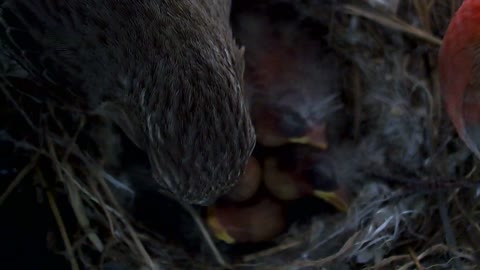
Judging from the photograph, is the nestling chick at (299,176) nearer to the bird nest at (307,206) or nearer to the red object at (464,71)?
the bird nest at (307,206)

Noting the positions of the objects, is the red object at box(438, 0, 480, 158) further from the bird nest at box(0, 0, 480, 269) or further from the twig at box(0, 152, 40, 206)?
the twig at box(0, 152, 40, 206)

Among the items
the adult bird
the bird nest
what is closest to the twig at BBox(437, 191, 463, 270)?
the bird nest

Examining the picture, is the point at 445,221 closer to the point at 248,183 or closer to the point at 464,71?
the point at 464,71

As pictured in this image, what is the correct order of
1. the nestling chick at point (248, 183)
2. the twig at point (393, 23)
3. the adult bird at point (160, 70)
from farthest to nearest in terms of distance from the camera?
the twig at point (393, 23) → the nestling chick at point (248, 183) → the adult bird at point (160, 70)

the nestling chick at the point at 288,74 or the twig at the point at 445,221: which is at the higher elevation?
the nestling chick at the point at 288,74

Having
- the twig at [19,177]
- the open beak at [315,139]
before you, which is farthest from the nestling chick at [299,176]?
the twig at [19,177]

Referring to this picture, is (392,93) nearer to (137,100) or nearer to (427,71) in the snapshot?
(427,71)
